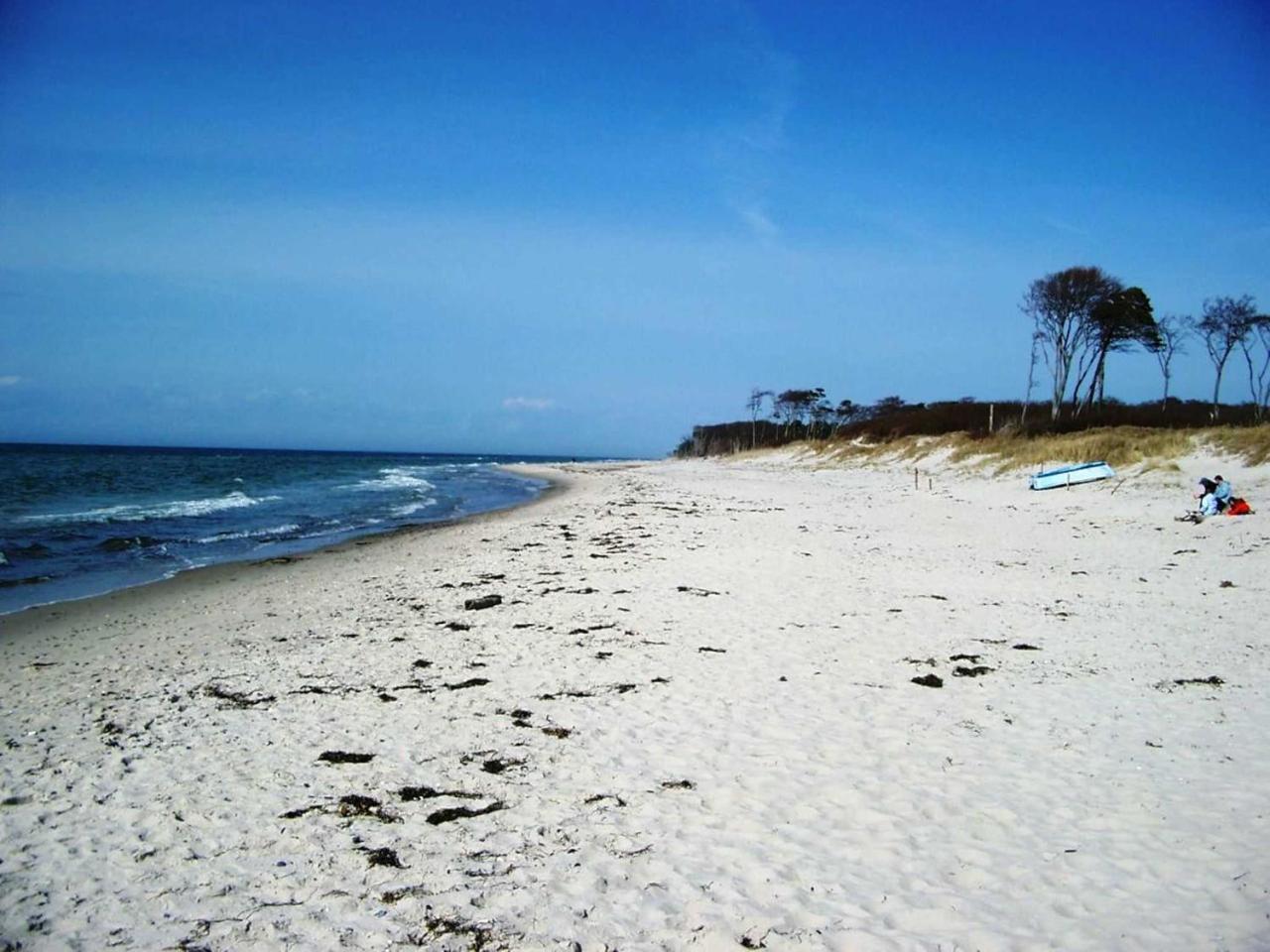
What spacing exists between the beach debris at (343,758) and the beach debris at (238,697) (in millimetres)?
1637

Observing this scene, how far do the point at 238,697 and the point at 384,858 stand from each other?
3.66 metres

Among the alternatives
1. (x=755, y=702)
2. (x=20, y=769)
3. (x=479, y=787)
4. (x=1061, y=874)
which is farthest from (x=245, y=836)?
(x=1061, y=874)

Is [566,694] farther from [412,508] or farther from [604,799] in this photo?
[412,508]

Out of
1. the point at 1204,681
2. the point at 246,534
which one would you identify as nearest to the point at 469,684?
the point at 1204,681

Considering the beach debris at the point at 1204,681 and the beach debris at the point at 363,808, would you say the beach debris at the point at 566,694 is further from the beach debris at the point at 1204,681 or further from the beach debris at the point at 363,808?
the beach debris at the point at 1204,681

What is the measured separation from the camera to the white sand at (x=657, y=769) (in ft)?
12.1

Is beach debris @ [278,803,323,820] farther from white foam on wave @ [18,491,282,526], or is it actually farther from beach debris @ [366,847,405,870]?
white foam on wave @ [18,491,282,526]

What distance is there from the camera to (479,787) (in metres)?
5.00

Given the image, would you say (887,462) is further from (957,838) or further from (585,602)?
(957,838)

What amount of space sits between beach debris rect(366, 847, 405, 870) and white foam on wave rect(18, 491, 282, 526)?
23354 mm

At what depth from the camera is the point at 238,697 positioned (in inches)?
273

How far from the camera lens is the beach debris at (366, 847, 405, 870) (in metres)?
4.10

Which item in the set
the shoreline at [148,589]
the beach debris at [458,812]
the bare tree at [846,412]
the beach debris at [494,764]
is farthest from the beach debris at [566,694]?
the bare tree at [846,412]

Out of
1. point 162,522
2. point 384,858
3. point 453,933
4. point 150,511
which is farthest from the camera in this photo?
point 150,511
